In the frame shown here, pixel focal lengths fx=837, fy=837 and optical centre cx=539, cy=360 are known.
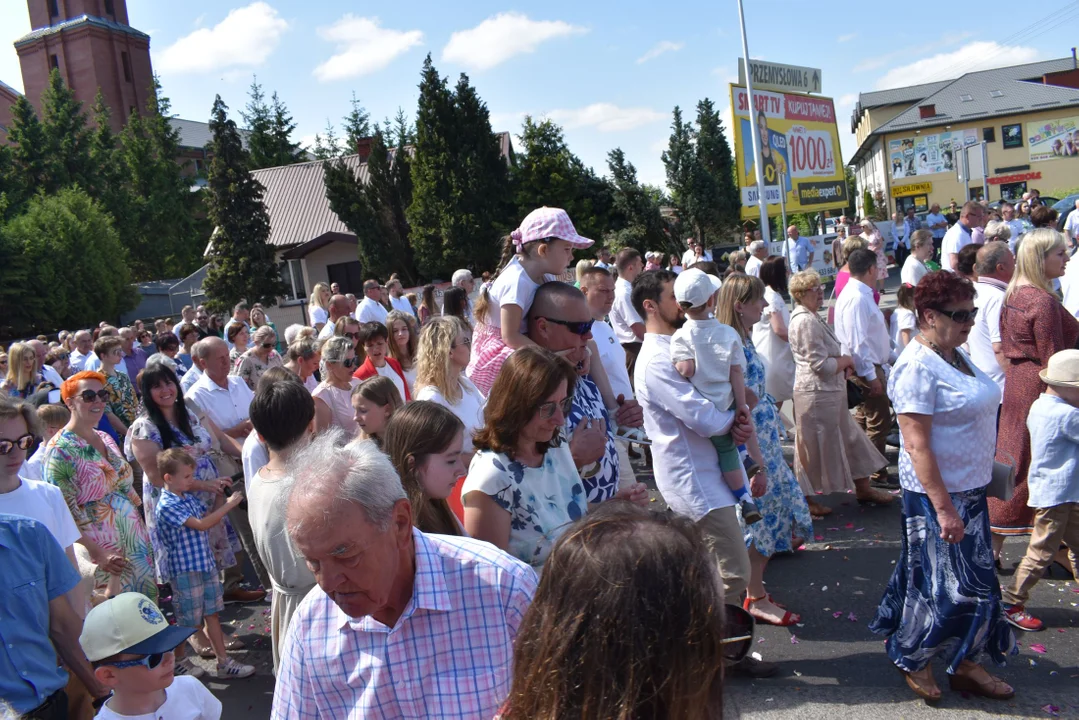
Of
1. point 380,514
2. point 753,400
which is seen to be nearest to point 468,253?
point 753,400

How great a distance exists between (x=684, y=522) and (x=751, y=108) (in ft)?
61.9

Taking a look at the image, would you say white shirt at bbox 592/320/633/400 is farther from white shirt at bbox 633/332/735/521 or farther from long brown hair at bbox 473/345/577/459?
long brown hair at bbox 473/345/577/459

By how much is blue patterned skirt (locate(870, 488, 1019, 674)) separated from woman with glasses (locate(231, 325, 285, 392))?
5626 millimetres

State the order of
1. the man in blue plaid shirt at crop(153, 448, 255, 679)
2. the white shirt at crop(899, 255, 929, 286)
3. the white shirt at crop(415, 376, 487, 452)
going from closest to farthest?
1. the white shirt at crop(415, 376, 487, 452)
2. the man in blue plaid shirt at crop(153, 448, 255, 679)
3. the white shirt at crop(899, 255, 929, 286)

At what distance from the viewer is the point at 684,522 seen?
139 centimetres

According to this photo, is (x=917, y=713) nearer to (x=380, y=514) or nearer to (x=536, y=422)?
(x=536, y=422)

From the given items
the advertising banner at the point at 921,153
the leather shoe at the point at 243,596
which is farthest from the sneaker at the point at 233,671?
the advertising banner at the point at 921,153

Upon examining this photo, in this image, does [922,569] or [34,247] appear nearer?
→ [922,569]

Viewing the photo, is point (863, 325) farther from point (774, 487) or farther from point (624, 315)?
point (624, 315)

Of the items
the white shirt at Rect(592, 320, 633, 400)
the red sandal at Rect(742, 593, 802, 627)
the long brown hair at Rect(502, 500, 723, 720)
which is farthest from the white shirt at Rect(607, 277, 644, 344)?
the long brown hair at Rect(502, 500, 723, 720)

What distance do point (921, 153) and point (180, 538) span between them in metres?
63.5

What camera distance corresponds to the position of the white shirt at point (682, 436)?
4.25m

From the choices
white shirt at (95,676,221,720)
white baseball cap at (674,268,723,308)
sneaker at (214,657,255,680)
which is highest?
white baseball cap at (674,268,723,308)

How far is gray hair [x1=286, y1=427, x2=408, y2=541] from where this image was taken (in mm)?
1834
